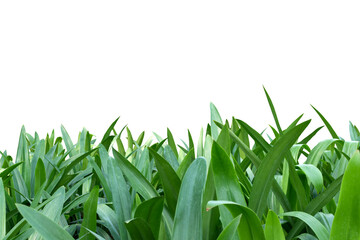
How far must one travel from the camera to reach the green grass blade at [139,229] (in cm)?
58

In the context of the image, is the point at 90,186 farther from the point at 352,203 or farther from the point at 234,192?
the point at 352,203

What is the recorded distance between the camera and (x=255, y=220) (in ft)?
1.71

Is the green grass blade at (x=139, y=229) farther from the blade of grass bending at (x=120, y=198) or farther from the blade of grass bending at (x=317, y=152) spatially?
the blade of grass bending at (x=317, y=152)

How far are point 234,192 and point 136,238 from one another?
156mm

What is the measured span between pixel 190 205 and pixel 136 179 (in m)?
0.18

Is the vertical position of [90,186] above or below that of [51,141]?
below

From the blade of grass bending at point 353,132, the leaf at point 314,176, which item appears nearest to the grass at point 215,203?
the leaf at point 314,176

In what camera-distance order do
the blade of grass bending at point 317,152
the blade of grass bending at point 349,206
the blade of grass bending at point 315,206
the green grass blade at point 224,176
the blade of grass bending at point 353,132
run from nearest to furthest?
the blade of grass bending at point 349,206 → the green grass blade at point 224,176 → the blade of grass bending at point 315,206 → the blade of grass bending at point 317,152 → the blade of grass bending at point 353,132

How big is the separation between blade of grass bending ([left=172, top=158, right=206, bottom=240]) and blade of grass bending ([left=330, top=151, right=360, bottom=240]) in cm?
17

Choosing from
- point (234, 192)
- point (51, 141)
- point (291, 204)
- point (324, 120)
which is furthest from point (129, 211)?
point (51, 141)

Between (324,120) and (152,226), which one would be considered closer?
(152,226)

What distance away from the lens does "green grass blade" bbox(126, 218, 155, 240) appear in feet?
1.91

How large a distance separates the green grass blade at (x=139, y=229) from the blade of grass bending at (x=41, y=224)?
91 millimetres

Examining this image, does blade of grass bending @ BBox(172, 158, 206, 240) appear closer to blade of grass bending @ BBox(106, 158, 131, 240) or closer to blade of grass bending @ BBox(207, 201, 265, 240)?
blade of grass bending @ BBox(207, 201, 265, 240)
